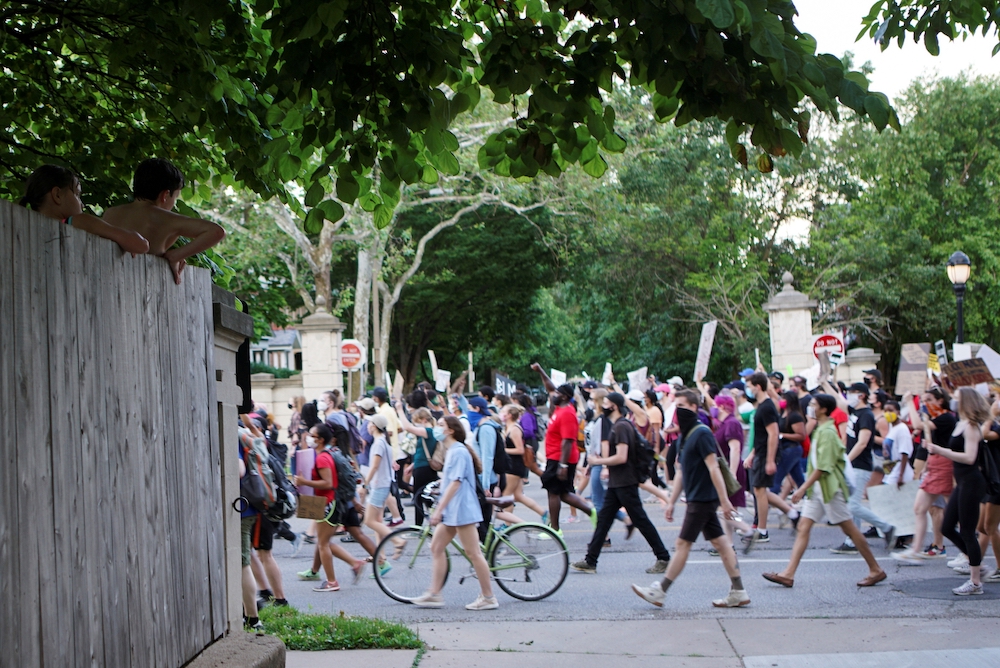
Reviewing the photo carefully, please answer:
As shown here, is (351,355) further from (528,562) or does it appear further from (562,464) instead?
(528,562)

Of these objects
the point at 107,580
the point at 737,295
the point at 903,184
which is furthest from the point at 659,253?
the point at 107,580

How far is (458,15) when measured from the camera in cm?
630

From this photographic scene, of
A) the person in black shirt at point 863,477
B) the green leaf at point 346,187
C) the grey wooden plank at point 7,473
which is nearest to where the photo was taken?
A: the grey wooden plank at point 7,473

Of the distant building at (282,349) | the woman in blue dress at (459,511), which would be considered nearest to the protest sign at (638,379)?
the woman in blue dress at (459,511)

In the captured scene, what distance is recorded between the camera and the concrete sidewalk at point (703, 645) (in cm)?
680

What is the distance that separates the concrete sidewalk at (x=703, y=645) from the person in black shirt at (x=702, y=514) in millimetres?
456

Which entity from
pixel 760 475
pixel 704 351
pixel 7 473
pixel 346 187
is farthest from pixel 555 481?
pixel 7 473

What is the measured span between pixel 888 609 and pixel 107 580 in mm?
6854

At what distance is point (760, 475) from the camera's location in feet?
40.0

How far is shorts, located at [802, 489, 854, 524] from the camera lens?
9.25 meters

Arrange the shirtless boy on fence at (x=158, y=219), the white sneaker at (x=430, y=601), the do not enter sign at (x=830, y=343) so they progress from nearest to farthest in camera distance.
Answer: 1. the shirtless boy on fence at (x=158, y=219)
2. the white sneaker at (x=430, y=601)
3. the do not enter sign at (x=830, y=343)

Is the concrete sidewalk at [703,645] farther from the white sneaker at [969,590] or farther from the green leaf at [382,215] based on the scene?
the green leaf at [382,215]

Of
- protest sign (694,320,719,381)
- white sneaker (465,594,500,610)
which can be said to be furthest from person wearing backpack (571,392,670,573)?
protest sign (694,320,719,381)

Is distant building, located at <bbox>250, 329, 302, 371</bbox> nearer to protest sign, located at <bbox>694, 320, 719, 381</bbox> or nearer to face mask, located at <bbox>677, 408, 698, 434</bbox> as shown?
protest sign, located at <bbox>694, 320, 719, 381</bbox>
